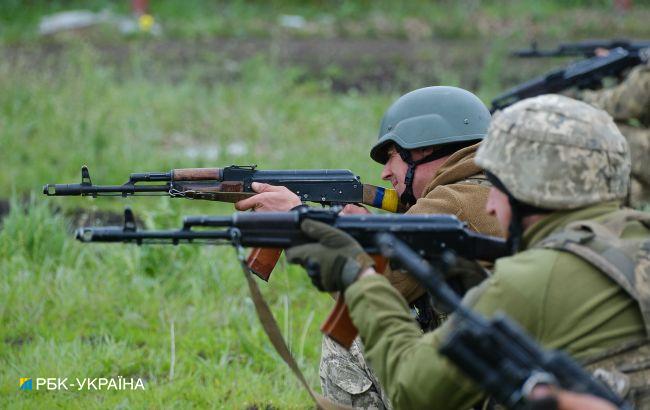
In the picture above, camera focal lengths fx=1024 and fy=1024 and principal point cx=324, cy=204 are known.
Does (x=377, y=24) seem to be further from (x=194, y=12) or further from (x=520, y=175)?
(x=520, y=175)

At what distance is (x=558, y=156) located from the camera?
3271mm

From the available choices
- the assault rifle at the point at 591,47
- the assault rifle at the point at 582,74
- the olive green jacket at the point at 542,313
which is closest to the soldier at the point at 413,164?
the olive green jacket at the point at 542,313

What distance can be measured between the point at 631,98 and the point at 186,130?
460 cm

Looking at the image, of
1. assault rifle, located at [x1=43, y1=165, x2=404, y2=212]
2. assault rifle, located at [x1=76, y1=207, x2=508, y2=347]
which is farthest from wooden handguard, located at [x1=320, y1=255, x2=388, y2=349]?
assault rifle, located at [x1=43, y1=165, x2=404, y2=212]

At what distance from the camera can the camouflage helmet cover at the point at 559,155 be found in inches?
129

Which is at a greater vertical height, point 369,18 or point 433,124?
point 433,124

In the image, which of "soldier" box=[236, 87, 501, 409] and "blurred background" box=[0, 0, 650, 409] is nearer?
"soldier" box=[236, 87, 501, 409]

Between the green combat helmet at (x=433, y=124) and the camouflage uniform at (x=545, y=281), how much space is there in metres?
1.23

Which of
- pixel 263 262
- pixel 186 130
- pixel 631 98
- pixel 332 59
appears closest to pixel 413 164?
pixel 263 262

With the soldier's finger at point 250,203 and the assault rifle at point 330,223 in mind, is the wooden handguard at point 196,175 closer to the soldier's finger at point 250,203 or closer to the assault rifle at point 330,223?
the soldier's finger at point 250,203

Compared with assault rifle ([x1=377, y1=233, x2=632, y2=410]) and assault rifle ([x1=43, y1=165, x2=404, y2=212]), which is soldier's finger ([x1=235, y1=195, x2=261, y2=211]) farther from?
assault rifle ([x1=377, y1=233, x2=632, y2=410])

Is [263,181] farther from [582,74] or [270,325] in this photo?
[582,74]

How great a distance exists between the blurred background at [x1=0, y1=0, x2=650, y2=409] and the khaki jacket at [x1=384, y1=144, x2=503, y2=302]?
1342mm

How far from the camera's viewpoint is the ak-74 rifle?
4793 millimetres
